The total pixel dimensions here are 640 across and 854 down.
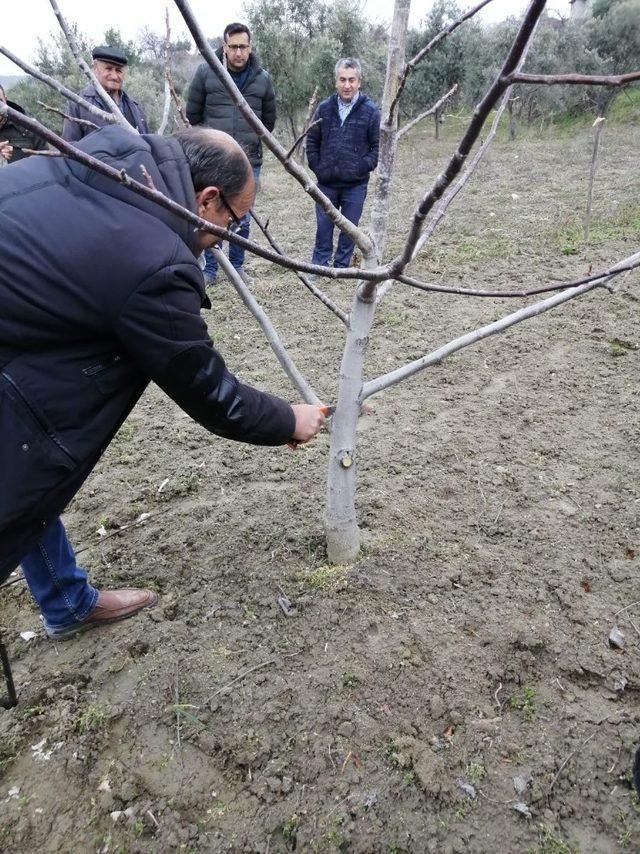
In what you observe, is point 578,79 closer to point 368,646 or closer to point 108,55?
point 368,646

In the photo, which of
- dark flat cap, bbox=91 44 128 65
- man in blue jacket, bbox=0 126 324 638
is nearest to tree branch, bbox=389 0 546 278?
man in blue jacket, bbox=0 126 324 638

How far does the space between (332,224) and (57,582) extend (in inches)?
177

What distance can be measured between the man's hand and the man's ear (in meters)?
0.65

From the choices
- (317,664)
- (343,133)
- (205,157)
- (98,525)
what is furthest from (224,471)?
(343,133)

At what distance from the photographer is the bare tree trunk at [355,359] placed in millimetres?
1629

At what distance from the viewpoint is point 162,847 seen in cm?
169

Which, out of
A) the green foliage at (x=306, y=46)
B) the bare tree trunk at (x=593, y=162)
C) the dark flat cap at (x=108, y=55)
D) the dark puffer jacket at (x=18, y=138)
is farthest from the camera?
the green foliage at (x=306, y=46)

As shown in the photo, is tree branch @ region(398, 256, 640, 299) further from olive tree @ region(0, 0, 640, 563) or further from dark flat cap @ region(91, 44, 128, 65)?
dark flat cap @ region(91, 44, 128, 65)

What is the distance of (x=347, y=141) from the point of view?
534 centimetres

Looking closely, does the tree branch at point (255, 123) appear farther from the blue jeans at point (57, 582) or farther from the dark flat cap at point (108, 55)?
the dark flat cap at point (108, 55)

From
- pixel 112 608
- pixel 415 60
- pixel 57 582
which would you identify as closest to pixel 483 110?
pixel 415 60

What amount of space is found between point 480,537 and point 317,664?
0.96 m

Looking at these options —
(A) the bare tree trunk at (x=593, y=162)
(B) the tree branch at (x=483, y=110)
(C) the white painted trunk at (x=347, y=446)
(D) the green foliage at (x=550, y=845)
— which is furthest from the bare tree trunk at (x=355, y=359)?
(A) the bare tree trunk at (x=593, y=162)

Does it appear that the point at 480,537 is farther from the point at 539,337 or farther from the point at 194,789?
the point at 539,337
